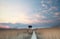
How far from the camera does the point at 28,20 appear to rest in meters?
1.89

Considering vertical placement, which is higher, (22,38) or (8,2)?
(8,2)

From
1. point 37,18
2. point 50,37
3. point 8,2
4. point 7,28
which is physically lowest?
point 50,37

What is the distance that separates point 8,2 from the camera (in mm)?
1899

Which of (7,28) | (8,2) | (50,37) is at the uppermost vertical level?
(8,2)

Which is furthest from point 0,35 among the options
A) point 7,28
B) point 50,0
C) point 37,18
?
point 50,0

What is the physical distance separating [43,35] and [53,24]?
22 cm

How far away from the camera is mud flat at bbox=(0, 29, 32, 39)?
5.94 feet

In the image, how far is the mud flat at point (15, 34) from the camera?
71.3 inches

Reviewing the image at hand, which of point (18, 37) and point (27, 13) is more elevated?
point (27, 13)

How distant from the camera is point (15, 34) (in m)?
1.82

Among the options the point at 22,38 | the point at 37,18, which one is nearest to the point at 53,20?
the point at 37,18

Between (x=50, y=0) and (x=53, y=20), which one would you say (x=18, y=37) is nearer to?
(x=53, y=20)

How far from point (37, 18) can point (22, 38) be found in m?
0.35

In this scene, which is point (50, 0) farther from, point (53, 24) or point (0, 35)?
point (0, 35)
